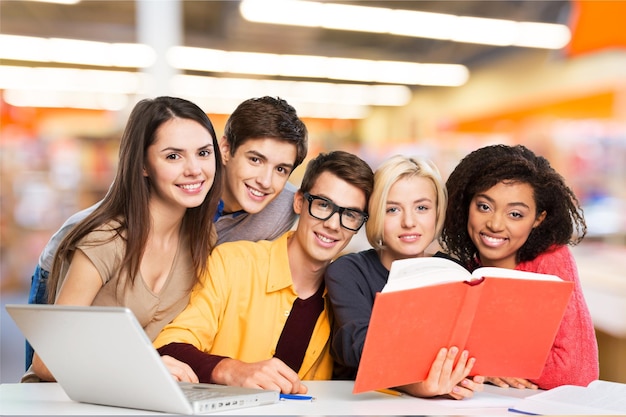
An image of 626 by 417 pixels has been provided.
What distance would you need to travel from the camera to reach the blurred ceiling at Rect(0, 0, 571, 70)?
8.20 meters

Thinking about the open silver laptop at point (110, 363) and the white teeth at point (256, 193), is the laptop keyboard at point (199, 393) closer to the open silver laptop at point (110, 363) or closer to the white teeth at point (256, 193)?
the open silver laptop at point (110, 363)

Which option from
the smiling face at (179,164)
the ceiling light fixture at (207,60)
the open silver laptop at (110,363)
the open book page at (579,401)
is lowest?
the open book page at (579,401)

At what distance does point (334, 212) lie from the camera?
183 centimetres

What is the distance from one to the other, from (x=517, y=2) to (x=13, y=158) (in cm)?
591

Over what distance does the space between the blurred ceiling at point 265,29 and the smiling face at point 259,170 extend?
6.05m

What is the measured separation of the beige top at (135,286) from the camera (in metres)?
1.75

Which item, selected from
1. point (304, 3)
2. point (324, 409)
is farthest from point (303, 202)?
point (304, 3)

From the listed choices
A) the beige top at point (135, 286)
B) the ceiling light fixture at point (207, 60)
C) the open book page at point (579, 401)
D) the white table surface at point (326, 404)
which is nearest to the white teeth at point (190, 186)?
the beige top at point (135, 286)

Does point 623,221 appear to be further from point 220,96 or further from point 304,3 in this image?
point 220,96

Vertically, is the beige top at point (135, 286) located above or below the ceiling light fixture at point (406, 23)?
below

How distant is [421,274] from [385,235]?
0.43 meters

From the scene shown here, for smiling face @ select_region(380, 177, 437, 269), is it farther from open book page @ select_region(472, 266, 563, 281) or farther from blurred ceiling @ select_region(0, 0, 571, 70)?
blurred ceiling @ select_region(0, 0, 571, 70)

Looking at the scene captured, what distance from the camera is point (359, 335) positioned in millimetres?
1683

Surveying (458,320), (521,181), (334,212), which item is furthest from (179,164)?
(521,181)
